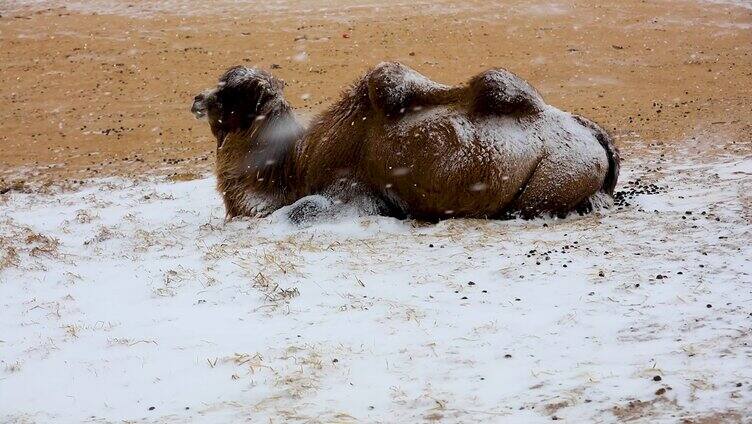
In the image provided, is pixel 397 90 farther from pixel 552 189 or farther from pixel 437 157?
pixel 552 189

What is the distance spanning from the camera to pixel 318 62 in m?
17.6

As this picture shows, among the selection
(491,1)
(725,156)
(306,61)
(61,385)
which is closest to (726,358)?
(61,385)

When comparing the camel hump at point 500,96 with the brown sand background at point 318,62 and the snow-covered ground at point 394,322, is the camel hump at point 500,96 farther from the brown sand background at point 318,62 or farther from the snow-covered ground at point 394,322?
the brown sand background at point 318,62

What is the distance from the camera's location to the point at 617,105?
13.8m

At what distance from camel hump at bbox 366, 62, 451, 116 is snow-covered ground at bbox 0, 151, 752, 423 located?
1.15m

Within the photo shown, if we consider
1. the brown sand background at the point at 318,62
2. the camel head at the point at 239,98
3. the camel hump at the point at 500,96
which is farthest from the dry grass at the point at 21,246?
the camel hump at the point at 500,96

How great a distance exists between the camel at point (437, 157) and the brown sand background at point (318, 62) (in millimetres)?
3644

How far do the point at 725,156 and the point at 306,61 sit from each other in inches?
428

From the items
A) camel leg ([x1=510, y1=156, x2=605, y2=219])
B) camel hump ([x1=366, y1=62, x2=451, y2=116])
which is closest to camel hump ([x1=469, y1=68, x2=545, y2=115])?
camel hump ([x1=366, y1=62, x2=451, y2=116])

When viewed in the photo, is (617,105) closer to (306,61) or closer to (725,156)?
(725,156)

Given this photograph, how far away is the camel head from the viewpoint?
7934mm

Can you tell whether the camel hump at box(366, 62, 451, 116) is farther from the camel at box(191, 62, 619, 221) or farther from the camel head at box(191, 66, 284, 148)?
the camel head at box(191, 66, 284, 148)

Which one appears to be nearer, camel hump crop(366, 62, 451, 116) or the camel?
the camel

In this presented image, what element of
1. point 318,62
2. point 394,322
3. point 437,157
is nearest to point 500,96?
point 437,157
